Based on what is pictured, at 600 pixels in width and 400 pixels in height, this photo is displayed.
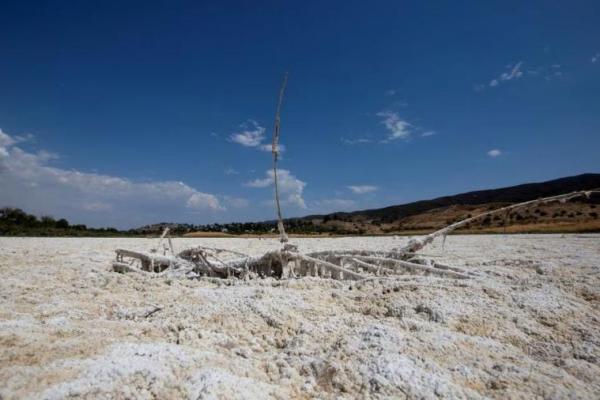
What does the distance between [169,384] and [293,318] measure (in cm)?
149

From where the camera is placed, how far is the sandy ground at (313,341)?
229 cm

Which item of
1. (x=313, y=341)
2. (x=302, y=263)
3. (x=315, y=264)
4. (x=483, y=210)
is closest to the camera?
(x=313, y=341)

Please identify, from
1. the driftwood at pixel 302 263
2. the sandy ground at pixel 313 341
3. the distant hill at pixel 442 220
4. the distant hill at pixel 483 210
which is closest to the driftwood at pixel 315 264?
the driftwood at pixel 302 263

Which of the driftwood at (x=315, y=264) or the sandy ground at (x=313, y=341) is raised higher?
the driftwood at (x=315, y=264)

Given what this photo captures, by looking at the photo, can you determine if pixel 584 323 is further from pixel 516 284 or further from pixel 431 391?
pixel 431 391

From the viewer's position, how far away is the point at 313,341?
304 cm

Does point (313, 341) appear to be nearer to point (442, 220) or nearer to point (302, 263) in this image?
point (302, 263)

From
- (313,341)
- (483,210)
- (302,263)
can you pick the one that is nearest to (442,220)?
(483,210)

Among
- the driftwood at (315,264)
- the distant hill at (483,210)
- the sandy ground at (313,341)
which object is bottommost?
the sandy ground at (313,341)

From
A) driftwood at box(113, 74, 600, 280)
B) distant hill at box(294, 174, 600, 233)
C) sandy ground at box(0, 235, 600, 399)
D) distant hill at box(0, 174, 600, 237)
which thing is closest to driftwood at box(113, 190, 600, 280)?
driftwood at box(113, 74, 600, 280)

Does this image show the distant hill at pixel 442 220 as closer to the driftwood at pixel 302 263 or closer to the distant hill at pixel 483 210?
the distant hill at pixel 483 210

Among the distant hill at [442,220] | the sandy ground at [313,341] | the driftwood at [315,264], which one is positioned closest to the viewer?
the sandy ground at [313,341]

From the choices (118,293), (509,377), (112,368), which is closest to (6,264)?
(118,293)

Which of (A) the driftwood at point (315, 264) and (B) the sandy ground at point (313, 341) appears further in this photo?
(A) the driftwood at point (315, 264)
